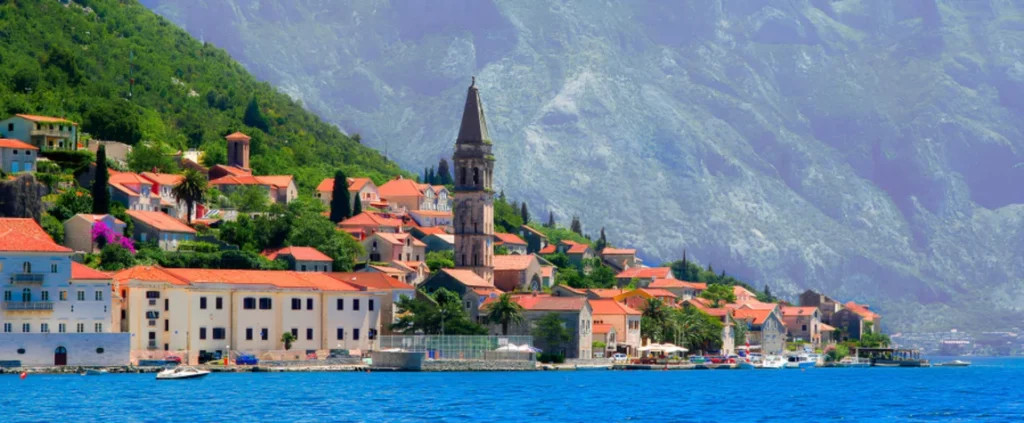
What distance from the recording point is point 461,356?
467ft

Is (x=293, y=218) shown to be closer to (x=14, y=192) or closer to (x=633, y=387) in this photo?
(x=14, y=192)

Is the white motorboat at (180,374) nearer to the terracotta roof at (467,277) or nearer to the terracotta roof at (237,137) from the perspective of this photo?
the terracotta roof at (467,277)

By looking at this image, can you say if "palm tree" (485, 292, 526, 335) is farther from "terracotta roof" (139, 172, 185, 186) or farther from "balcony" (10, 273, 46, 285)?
"balcony" (10, 273, 46, 285)

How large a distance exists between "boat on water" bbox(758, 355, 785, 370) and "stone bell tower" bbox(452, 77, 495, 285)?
33.5 metres

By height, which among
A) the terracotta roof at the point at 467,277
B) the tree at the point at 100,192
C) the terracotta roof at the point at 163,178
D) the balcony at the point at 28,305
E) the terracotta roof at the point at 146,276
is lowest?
the balcony at the point at 28,305

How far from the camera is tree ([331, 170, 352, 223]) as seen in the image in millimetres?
180250

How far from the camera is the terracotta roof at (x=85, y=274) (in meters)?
118

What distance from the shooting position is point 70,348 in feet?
383

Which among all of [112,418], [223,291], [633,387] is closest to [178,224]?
[223,291]

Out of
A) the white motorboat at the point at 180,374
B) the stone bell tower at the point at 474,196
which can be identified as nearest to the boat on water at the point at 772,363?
the stone bell tower at the point at 474,196

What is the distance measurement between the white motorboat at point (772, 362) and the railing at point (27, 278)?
88495 millimetres

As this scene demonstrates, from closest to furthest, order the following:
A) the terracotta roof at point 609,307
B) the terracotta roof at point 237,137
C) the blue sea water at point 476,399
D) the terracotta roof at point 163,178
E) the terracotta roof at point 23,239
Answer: the blue sea water at point 476,399 → the terracotta roof at point 23,239 → the terracotta roof at point 163,178 → the terracotta roof at point 609,307 → the terracotta roof at point 237,137

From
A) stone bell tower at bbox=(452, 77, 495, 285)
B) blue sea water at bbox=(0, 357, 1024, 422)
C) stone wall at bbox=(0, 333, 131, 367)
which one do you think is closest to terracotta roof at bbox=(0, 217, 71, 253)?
stone wall at bbox=(0, 333, 131, 367)

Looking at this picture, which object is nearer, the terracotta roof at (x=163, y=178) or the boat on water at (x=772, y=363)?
the terracotta roof at (x=163, y=178)
